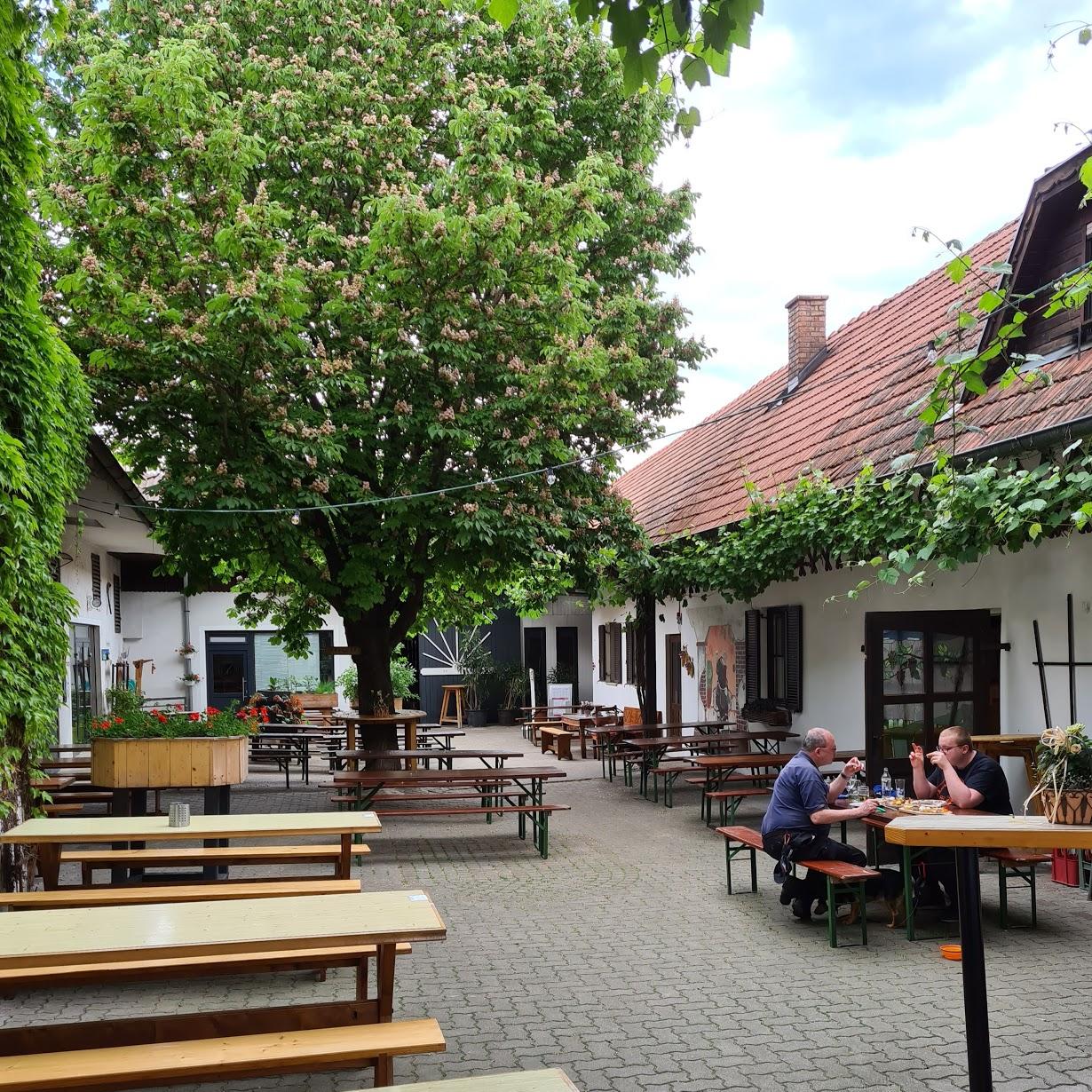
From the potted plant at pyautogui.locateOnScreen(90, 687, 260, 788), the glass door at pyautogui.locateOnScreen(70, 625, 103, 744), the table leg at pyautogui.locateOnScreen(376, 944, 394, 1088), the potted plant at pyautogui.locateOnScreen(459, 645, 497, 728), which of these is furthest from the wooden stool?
the table leg at pyautogui.locateOnScreen(376, 944, 394, 1088)

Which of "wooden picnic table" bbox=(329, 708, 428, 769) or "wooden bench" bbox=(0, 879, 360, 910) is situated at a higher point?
"wooden picnic table" bbox=(329, 708, 428, 769)

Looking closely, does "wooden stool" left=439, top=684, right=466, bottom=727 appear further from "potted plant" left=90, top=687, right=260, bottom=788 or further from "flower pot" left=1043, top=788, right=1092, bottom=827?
"flower pot" left=1043, top=788, right=1092, bottom=827

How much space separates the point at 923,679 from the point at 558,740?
39.7ft

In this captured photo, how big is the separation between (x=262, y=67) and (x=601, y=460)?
609 cm

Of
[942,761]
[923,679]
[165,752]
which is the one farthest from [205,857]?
[923,679]

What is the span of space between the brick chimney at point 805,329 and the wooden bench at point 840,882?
42.6 ft

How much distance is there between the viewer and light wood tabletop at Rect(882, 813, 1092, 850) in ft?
14.4

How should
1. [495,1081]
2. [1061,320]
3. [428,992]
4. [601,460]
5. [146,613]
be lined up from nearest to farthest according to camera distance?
[495,1081] → [428,992] → [1061,320] → [601,460] → [146,613]

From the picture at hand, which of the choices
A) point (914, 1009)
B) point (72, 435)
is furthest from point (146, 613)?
point (914, 1009)

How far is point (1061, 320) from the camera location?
10.3m

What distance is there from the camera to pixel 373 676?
15383 millimetres

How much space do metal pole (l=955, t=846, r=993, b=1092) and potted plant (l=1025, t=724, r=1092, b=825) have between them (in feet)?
1.28

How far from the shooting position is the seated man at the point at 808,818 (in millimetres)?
7805

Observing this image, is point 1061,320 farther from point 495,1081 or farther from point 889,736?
point 495,1081
